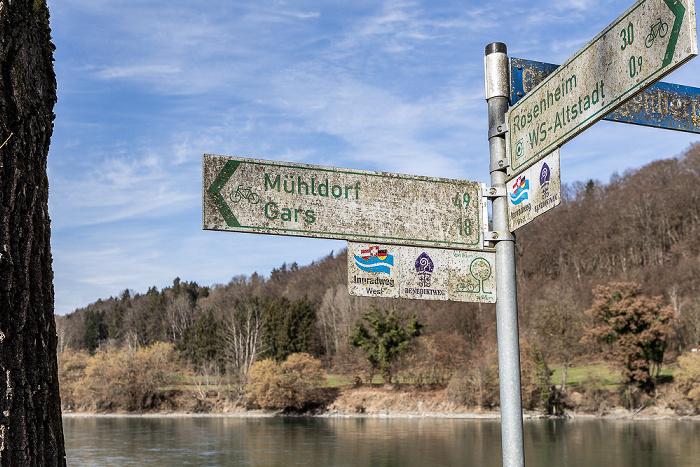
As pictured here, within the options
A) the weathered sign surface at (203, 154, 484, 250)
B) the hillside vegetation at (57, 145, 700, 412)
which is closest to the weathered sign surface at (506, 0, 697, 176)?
the weathered sign surface at (203, 154, 484, 250)

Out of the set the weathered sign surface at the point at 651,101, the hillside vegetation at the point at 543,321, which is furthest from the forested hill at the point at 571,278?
the weathered sign surface at the point at 651,101

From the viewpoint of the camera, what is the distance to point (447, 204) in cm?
311

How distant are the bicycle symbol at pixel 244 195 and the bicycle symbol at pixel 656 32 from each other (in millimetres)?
1553

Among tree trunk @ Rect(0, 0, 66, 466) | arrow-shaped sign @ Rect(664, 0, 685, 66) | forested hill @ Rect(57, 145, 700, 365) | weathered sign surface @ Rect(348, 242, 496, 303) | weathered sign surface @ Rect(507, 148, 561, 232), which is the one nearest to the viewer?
arrow-shaped sign @ Rect(664, 0, 685, 66)

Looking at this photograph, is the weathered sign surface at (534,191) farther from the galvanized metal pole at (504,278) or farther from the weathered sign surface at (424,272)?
the weathered sign surface at (424,272)

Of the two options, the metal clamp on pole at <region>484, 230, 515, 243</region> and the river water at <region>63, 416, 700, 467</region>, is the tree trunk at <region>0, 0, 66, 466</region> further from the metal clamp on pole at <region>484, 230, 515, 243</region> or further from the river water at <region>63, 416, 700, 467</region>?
the river water at <region>63, 416, 700, 467</region>

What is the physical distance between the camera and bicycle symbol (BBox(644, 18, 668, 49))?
2.14 m

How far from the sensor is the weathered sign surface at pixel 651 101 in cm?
304

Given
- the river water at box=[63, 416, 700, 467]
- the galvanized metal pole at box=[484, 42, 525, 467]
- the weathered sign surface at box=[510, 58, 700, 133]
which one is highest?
the weathered sign surface at box=[510, 58, 700, 133]

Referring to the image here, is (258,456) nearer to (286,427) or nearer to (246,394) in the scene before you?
(286,427)

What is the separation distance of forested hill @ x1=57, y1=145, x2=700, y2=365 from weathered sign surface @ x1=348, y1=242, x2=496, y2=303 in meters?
42.9

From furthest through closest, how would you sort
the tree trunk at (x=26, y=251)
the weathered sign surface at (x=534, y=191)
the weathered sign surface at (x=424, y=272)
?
the weathered sign surface at (x=424, y=272) < the weathered sign surface at (x=534, y=191) < the tree trunk at (x=26, y=251)

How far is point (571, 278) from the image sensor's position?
218 ft

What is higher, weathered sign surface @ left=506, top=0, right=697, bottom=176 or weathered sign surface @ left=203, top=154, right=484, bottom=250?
weathered sign surface @ left=506, top=0, right=697, bottom=176
